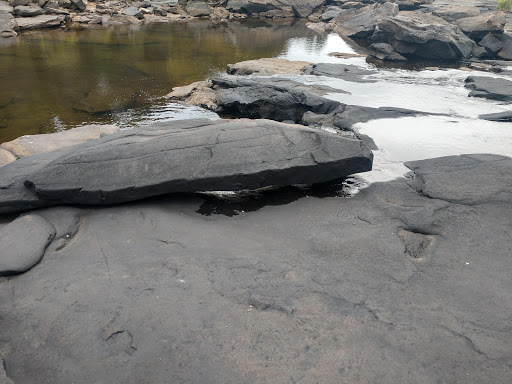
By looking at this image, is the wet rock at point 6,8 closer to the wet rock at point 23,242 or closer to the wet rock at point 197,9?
the wet rock at point 197,9

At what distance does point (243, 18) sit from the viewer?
85.4 feet

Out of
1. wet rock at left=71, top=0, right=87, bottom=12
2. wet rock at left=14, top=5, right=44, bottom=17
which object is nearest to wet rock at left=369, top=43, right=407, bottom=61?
wet rock at left=71, top=0, right=87, bottom=12

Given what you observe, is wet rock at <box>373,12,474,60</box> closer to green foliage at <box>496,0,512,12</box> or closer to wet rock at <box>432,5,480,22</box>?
wet rock at <box>432,5,480,22</box>

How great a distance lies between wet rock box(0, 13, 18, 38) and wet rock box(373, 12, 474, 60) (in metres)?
14.7

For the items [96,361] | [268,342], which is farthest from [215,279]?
[96,361]

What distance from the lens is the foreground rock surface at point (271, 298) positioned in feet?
9.05

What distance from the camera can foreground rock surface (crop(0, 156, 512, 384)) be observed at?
9.05ft

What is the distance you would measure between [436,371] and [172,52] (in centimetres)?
1451

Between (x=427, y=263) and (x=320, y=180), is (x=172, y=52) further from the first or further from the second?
(x=427, y=263)

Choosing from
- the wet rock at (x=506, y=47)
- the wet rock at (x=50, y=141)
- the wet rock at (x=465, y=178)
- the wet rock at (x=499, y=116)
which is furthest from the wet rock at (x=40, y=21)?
the wet rock at (x=506, y=47)

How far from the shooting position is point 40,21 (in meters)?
18.4

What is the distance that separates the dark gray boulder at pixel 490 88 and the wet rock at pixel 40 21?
56.1 ft

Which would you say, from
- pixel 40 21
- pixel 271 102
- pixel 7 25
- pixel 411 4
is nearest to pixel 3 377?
pixel 271 102

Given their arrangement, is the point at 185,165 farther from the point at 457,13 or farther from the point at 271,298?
the point at 457,13
